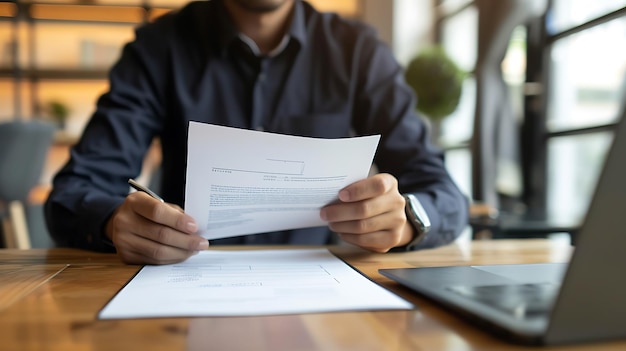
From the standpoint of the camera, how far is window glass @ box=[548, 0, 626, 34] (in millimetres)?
1973

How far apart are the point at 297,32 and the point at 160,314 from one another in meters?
0.97

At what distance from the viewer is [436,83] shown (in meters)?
1.99

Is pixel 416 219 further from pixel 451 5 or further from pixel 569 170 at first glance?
pixel 451 5

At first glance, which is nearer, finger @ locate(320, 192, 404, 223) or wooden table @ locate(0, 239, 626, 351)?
wooden table @ locate(0, 239, 626, 351)

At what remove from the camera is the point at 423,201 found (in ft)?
3.18

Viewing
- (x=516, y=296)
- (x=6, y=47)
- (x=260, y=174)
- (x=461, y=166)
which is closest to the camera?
(x=516, y=296)

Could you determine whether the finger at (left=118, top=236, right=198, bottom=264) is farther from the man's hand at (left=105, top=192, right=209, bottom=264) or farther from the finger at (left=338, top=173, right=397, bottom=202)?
the finger at (left=338, top=173, right=397, bottom=202)

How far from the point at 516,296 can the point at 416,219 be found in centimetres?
38

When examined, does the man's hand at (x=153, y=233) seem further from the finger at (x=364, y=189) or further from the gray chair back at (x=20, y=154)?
the gray chair back at (x=20, y=154)

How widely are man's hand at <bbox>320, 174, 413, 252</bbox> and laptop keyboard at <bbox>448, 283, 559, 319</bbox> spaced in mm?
231

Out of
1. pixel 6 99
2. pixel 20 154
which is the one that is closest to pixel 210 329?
pixel 20 154

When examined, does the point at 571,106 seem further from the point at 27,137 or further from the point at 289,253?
the point at 27,137

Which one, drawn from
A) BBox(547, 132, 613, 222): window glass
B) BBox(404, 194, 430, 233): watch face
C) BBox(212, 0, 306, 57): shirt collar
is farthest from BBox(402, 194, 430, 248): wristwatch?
BBox(547, 132, 613, 222): window glass

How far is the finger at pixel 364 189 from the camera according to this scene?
0.75 metres
